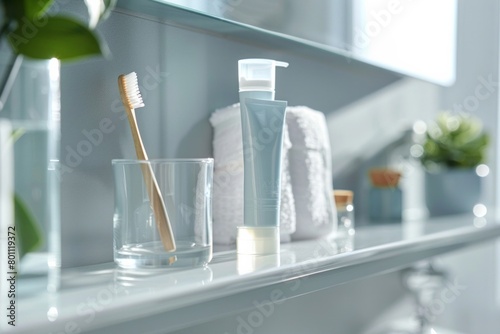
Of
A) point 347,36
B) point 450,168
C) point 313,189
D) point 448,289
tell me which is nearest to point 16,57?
point 313,189

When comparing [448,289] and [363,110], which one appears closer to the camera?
[363,110]

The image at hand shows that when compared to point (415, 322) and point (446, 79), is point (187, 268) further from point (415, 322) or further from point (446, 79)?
point (446, 79)

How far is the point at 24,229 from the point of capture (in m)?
0.32

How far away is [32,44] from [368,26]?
1.69ft

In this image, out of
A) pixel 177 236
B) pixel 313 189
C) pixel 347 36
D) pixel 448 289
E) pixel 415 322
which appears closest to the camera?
pixel 177 236

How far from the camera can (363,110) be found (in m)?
0.79

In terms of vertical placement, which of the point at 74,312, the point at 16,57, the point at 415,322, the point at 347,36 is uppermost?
the point at 347,36

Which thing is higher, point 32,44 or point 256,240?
point 32,44

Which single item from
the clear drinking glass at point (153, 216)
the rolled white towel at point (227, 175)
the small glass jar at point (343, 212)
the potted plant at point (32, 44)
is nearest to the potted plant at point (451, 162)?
the small glass jar at point (343, 212)

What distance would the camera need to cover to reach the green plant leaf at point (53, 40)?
0.95 ft

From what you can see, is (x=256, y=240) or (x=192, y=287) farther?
(x=256, y=240)

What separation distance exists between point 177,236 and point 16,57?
0.16m

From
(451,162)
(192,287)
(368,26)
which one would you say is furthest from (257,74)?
(451,162)

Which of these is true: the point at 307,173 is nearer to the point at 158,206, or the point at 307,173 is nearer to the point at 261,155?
the point at 261,155
